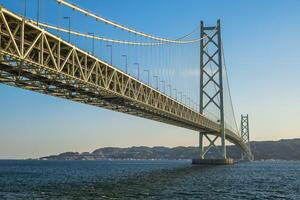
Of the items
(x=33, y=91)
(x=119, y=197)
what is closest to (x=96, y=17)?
(x=33, y=91)

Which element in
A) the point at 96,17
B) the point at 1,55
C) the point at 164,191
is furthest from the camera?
the point at 96,17

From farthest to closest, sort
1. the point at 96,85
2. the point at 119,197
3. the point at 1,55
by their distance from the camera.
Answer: the point at 96,85, the point at 119,197, the point at 1,55

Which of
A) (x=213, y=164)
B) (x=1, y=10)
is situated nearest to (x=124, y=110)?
(x=1, y=10)

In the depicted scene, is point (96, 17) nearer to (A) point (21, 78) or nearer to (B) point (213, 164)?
(A) point (21, 78)

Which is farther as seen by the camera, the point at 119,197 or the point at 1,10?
the point at 119,197

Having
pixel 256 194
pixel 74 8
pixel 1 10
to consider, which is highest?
pixel 74 8

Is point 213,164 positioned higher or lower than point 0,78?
lower
